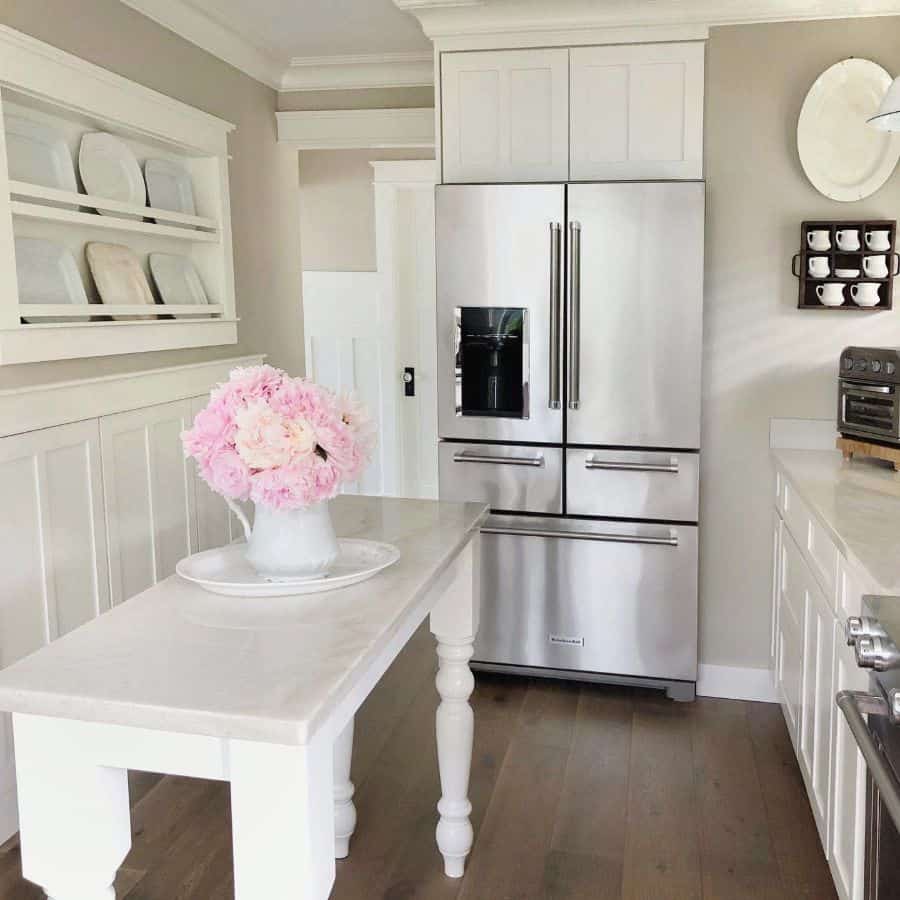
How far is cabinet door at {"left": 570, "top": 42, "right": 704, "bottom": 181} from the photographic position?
3.19 m

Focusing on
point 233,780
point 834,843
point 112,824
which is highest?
point 233,780

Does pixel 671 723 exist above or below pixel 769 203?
below

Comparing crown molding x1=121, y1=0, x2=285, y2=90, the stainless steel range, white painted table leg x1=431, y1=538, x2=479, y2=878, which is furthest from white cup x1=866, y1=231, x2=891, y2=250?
crown molding x1=121, y1=0, x2=285, y2=90

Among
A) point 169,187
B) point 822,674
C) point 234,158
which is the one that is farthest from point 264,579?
point 234,158

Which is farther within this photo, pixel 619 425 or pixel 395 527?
pixel 619 425

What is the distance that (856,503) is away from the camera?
2.42 m

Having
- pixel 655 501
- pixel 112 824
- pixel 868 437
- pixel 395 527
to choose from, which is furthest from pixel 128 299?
pixel 868 437

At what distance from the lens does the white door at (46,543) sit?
8.21ft

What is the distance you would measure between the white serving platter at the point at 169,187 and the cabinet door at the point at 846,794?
2498mm

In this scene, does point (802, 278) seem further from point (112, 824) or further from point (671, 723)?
point (112, 824)

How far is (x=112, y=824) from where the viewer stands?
135 cm

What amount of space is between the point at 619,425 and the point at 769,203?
907 millimetres

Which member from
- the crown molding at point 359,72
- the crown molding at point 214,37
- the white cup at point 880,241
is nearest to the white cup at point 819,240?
the white cup at point 880,241

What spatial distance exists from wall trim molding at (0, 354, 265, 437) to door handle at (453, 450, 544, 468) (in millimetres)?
989
